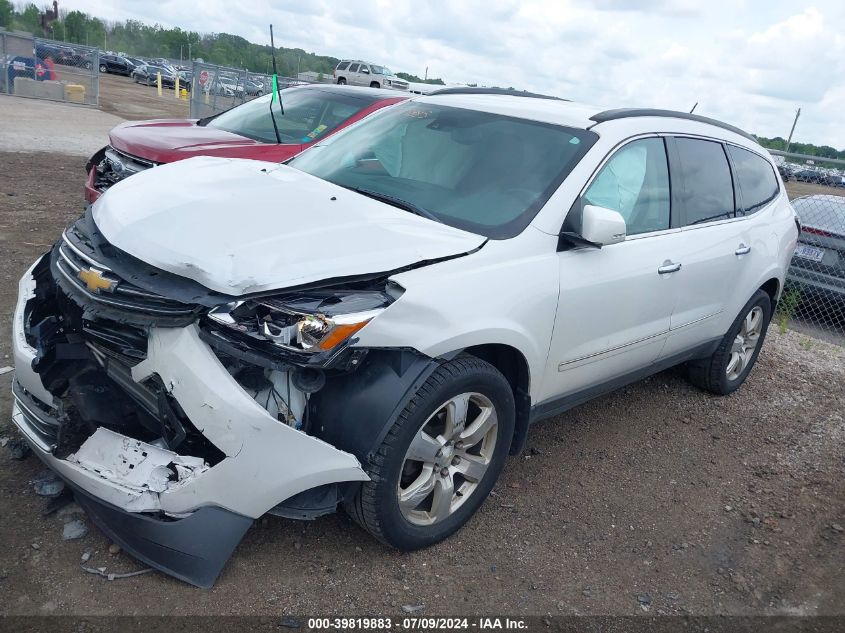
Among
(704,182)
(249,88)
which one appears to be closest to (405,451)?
(704,182)

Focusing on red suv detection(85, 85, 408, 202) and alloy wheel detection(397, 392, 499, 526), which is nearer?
alloy wheel detection(397, 392, 499, 526)

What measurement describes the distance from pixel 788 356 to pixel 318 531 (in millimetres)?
5271

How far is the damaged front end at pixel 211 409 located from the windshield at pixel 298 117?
4550 mm

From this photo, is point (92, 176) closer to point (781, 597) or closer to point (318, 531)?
point (318, 531)

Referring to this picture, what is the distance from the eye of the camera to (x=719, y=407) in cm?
527

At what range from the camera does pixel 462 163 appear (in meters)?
3.66

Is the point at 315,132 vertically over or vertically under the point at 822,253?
→ over

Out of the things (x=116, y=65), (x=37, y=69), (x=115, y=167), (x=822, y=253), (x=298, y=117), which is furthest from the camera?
(x=116, y=65)

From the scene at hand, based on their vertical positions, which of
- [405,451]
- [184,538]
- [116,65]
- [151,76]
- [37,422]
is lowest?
[116,65]

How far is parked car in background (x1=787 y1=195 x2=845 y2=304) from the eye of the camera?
26.2ft

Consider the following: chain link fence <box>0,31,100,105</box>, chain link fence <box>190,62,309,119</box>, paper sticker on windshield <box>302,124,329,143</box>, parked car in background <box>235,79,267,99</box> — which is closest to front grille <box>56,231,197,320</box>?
paper sticker on windshield <box>302,124,329,143</box>

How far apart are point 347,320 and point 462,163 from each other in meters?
1.44

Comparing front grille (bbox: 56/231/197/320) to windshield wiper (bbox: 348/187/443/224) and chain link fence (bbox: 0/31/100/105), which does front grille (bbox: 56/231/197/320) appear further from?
chain link fence (bbox: 0/31/100/105)

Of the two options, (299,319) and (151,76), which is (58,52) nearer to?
(151,76)
